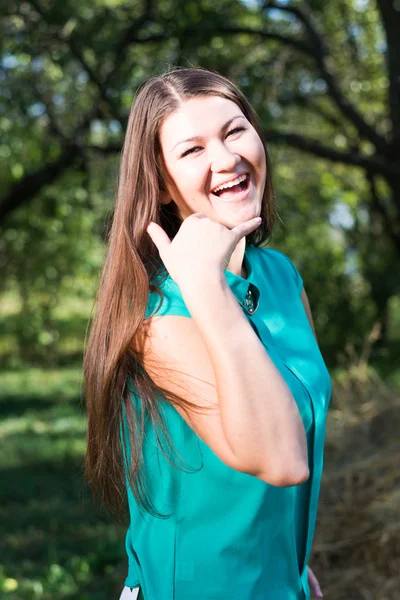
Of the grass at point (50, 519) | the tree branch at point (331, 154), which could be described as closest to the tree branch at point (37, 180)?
the tree branch at point (331, 154)

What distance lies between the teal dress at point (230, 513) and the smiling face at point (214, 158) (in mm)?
143

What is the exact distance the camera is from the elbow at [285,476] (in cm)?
131

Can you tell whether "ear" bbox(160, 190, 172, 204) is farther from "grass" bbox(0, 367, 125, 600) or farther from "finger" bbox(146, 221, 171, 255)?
"grass" bbox(0, 367, 125, 600)

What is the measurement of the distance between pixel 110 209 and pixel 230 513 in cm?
87

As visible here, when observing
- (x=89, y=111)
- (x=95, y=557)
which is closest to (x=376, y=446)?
(x=95, y=557)

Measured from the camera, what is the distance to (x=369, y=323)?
10.3 meters

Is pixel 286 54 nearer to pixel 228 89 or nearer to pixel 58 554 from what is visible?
pixel 58 554

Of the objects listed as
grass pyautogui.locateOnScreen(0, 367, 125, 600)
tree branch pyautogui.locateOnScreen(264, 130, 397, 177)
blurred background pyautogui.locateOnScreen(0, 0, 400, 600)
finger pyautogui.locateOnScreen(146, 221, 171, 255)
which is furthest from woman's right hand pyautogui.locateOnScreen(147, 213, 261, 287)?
tree branch pyautogui.locateOnScreen(264, 130, 397, 177)

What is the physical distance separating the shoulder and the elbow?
1.79ft

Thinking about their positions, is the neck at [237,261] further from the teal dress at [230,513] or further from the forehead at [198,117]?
the forehead at [198,117]

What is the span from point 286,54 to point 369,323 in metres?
3.83

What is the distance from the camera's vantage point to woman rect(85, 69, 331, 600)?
1.32m

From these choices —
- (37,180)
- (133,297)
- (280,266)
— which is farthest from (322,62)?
(133,297)

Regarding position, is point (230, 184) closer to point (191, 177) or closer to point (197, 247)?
point (191, 177)
